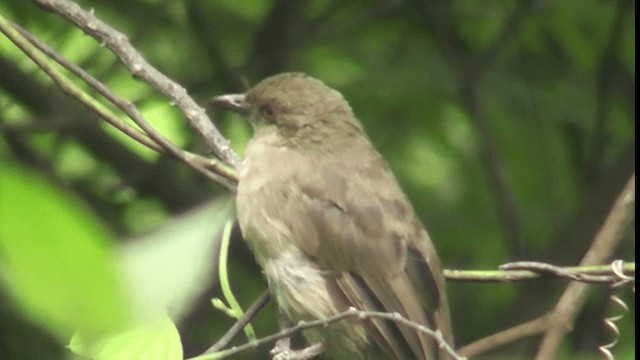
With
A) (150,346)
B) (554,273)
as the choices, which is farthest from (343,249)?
(150,346)

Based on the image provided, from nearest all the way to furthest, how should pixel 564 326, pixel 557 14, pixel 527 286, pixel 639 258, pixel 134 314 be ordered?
pixel 134 314 → pixel 639 258 → pixel 564 326 → pixel 557 14 → pixel 527 286

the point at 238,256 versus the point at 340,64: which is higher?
the point at 340,64

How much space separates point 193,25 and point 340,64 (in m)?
Result: 0.71

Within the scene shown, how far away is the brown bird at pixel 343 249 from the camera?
3.67 meters

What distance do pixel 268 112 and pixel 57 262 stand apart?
11.7ft

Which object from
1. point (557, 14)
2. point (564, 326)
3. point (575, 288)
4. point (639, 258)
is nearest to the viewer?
A: point (639, 258)

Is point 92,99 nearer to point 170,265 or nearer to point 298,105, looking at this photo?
point 298,105

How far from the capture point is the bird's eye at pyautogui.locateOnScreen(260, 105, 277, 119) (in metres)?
4.32

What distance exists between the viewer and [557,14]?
502cm

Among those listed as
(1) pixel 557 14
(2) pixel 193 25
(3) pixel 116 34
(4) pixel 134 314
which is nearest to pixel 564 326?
(3) pixel 116 34

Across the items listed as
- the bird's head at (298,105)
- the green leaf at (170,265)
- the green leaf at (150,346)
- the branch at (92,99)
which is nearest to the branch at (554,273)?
the branch at (92,99)

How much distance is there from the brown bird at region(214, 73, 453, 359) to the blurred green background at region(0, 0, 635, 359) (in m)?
0.89

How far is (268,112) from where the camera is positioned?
171 inches

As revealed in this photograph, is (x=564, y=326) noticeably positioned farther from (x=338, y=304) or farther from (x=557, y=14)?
(x=557, y=14)
